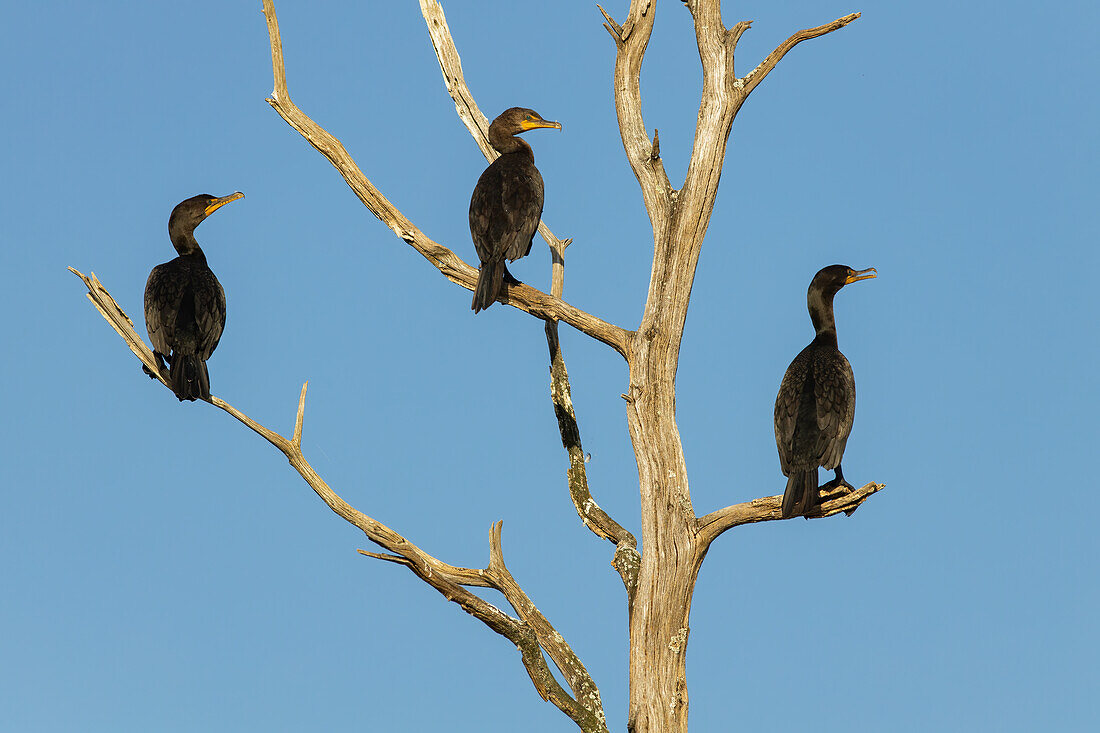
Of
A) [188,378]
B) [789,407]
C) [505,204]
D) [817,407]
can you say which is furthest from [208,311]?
[817,407]

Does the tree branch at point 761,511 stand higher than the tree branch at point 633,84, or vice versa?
the tree branch at point 633,84

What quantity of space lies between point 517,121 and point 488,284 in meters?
1.80

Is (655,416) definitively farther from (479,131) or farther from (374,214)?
(479,131)

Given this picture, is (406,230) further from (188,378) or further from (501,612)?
(501,612)

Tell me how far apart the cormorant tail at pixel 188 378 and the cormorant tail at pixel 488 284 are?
190 centimetres

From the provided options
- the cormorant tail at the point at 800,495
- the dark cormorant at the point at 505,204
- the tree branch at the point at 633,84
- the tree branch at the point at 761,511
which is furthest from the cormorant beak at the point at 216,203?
the cormorant tail at the point at 800,495

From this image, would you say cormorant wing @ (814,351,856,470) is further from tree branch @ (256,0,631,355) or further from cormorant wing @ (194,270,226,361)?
cormorant wing @ (194,270,226,361)

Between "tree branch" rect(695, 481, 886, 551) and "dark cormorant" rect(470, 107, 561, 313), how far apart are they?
2.05 m

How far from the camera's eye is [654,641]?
24.0 feet

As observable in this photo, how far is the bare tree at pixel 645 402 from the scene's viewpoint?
23.8ft

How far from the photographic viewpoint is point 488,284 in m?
7.74

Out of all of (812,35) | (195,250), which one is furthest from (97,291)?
(812,35)

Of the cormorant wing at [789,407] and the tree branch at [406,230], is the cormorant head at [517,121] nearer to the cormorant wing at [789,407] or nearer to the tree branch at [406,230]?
the tree branch at [406,230]

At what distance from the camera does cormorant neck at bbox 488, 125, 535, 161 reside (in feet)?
29.2
